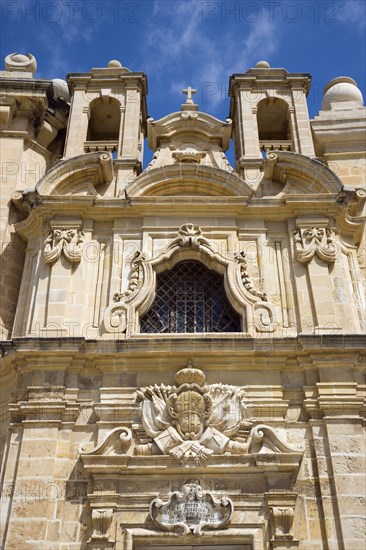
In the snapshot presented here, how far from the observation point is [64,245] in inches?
474

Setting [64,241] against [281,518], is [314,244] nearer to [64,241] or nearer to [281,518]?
[64,241]

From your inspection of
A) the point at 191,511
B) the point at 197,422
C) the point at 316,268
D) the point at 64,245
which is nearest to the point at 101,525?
the point at 191,511

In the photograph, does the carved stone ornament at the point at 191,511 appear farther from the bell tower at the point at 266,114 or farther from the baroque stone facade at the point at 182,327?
the bell tower at the point at 266,114

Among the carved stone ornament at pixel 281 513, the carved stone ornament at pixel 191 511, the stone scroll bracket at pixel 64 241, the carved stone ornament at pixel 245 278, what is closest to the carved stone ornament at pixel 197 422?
the carved stone ornament at pixel 191 511

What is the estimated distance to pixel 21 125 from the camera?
1440 cm

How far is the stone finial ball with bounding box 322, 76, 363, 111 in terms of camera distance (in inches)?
614

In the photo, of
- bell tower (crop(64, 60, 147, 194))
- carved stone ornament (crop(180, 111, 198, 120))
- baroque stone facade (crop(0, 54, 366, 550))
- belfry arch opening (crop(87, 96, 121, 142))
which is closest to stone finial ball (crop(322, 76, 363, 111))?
baroque stone facade (crop(0, 54, 366, 550))

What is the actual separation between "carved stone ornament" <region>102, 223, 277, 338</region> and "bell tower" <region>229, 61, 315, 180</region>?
7.74 feet

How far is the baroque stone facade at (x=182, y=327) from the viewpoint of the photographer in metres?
9.34

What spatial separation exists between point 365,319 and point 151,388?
4.07m

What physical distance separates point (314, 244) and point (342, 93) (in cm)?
553

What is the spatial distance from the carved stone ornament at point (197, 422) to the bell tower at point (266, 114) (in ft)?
16.9

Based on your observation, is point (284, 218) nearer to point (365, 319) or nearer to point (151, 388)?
point (365, 319)

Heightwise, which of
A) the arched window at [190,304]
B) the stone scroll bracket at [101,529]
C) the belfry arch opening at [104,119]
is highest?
the belfry arch opening at [104,119]
